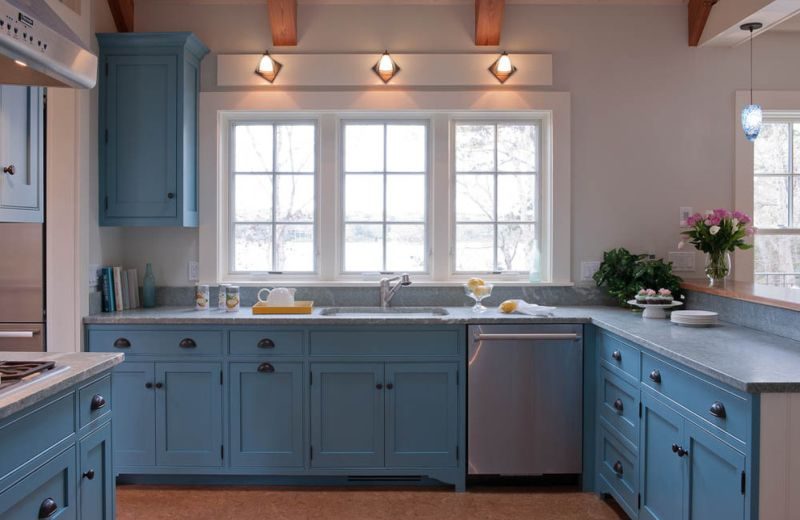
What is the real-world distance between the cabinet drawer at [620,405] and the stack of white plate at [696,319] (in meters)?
0.42

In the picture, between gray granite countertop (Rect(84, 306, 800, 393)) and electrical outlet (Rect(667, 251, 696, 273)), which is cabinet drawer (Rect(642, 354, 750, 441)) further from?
electrical outlet (Rect(667, 251, 696, 273))

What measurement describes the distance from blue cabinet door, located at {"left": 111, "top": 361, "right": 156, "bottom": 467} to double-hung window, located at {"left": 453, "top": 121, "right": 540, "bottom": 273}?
1911 mm

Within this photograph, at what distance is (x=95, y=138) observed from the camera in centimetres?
324

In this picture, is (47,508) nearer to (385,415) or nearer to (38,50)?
(38,50)

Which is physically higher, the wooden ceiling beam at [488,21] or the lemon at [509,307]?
the wooden ceiling beam at [488,21]

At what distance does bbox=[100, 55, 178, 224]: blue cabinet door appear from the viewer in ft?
10.8

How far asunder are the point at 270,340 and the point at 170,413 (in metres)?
0.67

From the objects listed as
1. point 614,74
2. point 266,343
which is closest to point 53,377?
point 266,343

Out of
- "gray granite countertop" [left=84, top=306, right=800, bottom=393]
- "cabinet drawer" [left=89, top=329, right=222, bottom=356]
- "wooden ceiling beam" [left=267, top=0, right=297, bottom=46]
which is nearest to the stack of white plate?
"gray granite countertop" [left=84, top=306, right=800, bottom=393]

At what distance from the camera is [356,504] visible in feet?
9.52

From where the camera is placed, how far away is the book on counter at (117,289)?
325 centimetres

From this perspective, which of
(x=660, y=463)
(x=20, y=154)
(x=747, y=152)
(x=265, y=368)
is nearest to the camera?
(x=660, y=463)

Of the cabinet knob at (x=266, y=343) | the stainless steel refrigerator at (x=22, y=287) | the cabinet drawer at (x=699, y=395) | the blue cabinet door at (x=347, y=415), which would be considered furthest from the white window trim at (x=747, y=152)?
the stainless steel refrigerator at (x=22, y=287)

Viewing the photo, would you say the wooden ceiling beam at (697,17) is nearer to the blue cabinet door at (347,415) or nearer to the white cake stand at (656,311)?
the white cake stand at (656,311)
